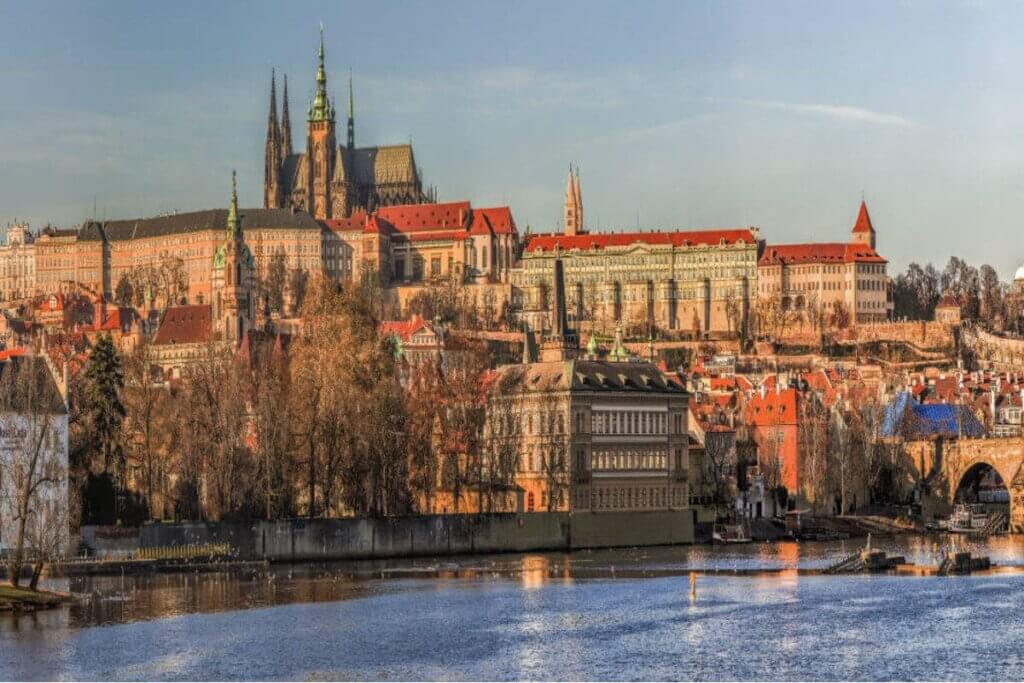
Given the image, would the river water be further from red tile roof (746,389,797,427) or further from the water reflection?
red tile roof (746,389,797,427)

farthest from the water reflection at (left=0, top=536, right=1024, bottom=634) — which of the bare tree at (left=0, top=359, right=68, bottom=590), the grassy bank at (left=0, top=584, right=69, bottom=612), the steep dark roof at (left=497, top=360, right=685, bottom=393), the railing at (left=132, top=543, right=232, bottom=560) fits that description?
the steep dark roof at (left=497, top=360, right=685, bottom=393)

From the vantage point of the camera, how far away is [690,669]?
51031 millimetres

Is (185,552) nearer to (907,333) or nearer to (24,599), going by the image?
(24,599)

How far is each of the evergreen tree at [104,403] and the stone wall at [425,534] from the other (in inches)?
272

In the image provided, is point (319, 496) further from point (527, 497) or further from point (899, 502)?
point (899, 502)

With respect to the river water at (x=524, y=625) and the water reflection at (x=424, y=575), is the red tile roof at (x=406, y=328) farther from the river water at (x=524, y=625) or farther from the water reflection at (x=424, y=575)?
the river water at (x=524, y=625)

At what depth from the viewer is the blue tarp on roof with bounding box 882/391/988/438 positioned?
11444 centimetres

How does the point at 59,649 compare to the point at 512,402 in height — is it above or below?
below

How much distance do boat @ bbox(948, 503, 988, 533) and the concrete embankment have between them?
15842 mm

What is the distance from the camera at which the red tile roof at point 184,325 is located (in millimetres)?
169175

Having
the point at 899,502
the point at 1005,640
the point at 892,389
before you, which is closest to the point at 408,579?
the point at 1005,640

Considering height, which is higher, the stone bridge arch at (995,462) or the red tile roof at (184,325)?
the red tile roof at (184,325)

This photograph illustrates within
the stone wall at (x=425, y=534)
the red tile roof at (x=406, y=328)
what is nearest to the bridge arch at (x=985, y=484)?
the stone wall at (x=425, y=534)

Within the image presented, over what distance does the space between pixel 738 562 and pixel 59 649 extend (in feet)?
107
